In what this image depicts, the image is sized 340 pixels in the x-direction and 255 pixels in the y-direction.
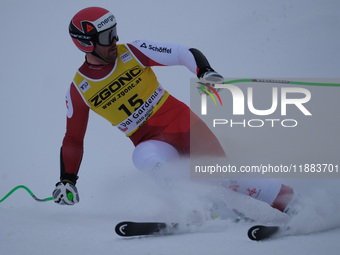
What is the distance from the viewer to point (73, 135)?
158 inches

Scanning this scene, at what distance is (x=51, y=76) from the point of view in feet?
29.6

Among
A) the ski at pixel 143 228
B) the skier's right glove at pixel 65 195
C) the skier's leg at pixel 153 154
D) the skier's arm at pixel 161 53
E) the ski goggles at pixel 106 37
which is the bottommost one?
the ski at pixel 143 228

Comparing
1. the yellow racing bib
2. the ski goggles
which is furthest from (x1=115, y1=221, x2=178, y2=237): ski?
the ski goggles

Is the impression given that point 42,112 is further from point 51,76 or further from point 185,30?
point 185,30

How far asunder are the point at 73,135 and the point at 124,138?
127 inches

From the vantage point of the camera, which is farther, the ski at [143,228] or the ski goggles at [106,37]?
the ski goggles at [106,37]

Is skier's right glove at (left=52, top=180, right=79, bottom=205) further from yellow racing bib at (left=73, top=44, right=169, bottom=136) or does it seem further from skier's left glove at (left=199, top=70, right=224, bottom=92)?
skier's left glove at (left=199, top=70, right=224, bottom=92)

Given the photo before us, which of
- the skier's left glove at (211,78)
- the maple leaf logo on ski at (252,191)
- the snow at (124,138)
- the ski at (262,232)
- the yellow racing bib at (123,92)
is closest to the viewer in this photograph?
the ski at (262,232)

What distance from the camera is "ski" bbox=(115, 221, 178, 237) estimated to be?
346 centimetres

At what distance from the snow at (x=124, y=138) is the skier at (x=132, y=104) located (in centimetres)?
24

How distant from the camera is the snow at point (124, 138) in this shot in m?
3.37

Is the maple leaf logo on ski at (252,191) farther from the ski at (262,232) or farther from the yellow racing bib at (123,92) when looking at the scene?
the yellow racing bib at (123,92)

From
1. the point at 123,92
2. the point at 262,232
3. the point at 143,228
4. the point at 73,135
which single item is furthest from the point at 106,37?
the point at 262,232

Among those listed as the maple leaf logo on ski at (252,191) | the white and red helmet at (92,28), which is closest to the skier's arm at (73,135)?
the white and red helmet at (92,28)
